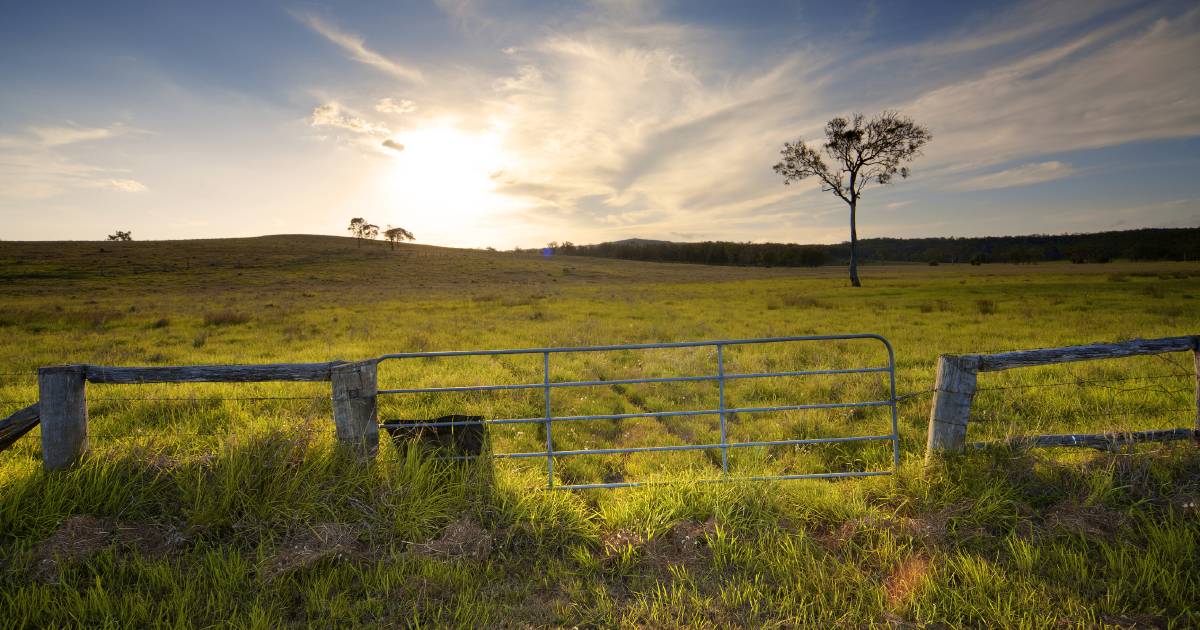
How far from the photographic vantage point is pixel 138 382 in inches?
174

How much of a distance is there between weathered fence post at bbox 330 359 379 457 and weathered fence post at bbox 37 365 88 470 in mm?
2133

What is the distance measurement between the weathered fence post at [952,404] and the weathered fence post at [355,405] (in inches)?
199

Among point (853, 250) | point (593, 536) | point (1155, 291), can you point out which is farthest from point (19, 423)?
point (853, 250)

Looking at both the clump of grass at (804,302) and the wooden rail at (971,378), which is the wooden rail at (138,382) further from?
the clump of grass at (804,302)

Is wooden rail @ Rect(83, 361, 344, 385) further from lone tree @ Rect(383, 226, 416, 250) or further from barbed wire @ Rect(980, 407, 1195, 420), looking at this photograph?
lone tree @ Rect(383, 226, 416, 250)

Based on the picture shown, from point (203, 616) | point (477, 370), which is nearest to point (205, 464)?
point (203, 616)

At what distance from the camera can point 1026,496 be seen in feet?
14.1

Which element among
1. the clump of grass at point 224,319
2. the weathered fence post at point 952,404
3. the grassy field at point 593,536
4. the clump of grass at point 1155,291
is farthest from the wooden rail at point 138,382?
the clump of grass at point 1155,291

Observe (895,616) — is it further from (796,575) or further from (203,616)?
(203,616)

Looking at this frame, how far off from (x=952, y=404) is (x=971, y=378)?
0.28 m

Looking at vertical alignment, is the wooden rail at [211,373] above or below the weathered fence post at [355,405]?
above

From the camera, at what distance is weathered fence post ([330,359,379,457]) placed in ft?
14.8

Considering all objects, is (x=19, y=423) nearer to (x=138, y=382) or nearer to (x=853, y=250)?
(x=138, y=382)

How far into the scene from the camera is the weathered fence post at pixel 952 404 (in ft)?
15.0
